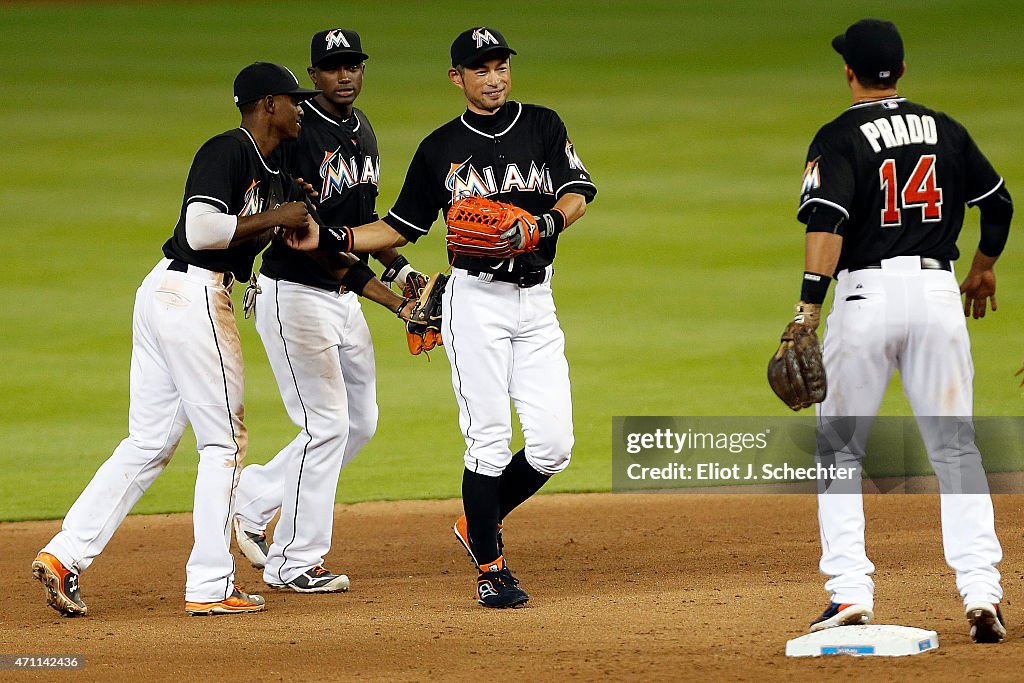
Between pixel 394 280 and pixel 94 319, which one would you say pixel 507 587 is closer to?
pixel 394 280

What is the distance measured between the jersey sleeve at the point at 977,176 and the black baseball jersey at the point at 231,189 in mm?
2685

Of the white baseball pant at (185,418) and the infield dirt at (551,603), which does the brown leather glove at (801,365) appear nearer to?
the infield dirt at (551,603)

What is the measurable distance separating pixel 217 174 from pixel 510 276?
121cm

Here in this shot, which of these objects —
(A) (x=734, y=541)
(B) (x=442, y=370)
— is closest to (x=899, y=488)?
(A) (x=734, y=541)

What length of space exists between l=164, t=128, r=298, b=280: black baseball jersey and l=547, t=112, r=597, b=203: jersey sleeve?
112 cm

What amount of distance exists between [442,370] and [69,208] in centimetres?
829

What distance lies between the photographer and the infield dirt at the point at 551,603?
4.65 m

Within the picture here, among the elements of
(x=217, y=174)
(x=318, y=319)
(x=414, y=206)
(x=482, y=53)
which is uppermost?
(x=482, y=53)

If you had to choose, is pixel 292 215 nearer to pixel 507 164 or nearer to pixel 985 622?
pixel 507 164

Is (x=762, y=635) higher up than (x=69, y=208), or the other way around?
(x=69, y=208)

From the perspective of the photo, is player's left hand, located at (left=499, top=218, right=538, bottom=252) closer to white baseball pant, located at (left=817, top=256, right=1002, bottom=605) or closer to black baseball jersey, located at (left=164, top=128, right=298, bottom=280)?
black baseball jersey, located at (left=164, top=128, right=298, bottom=280)

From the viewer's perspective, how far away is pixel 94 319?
13.8 metres

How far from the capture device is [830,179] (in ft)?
15.5

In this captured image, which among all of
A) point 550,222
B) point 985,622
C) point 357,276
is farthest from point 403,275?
point 985,622
